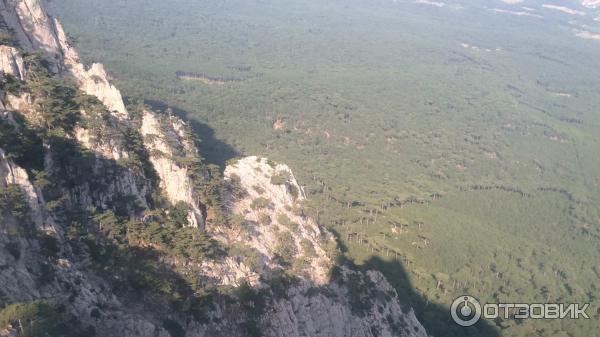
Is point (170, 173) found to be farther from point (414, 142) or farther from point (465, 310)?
point (414, 142)

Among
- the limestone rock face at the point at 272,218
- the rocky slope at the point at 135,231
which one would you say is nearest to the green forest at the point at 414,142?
the limestone rock face at the point at 272,218

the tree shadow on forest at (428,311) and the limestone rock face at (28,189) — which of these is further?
the tree shadow on forest at (428,311)

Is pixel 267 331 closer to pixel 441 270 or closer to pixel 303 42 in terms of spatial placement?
pixel 441 270

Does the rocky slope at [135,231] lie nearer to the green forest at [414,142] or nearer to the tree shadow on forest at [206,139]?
the green forest at [414,142]

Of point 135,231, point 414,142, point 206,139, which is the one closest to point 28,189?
point 135,231

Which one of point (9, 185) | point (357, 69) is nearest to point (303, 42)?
point (357, 69)

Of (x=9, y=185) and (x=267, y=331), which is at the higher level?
(x=9, y=185)
